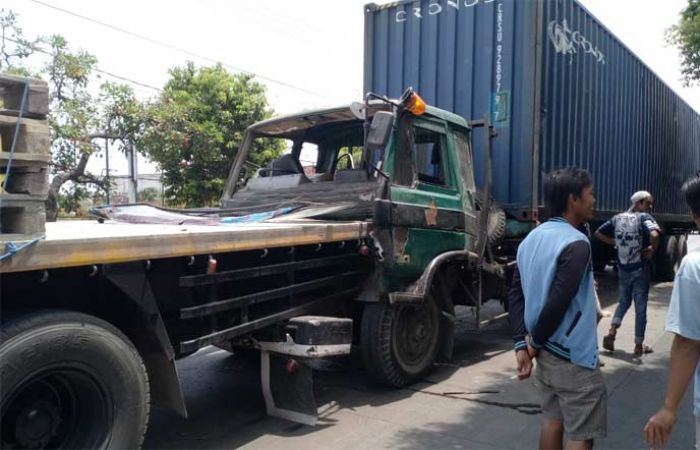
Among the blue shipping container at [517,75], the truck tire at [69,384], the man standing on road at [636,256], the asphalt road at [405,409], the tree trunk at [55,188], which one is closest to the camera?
the truck tire at [69,384]

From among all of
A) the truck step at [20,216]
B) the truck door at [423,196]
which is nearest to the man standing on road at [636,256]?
the truck door at [423,196]

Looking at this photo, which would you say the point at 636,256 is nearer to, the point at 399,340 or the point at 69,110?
the point at 399,340

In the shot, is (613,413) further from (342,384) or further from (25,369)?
(25,369)

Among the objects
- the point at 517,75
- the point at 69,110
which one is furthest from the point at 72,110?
the point at 517,75

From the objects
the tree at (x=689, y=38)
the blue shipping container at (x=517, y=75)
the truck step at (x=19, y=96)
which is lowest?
the truck step at (x=19, y=96)

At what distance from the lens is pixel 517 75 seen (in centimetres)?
639

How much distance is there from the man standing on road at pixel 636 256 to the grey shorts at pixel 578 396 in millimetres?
3610

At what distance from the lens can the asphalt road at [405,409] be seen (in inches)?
146

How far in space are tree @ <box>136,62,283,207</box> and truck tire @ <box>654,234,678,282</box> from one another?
9.28 metres

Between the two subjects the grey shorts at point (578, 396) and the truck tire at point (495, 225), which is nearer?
the grey shorts at point (578, 396)

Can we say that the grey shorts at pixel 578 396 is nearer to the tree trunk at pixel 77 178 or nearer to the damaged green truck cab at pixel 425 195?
the damaged green truck cab at pixel 425 195

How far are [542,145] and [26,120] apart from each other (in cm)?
552

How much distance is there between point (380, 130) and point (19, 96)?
236cm

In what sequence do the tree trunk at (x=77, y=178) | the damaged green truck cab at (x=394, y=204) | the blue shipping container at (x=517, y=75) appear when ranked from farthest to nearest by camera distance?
1. the tree trunk at (x=77, y=178)
2. the blue shipping container at (x=517, y=75)
3. the damaged green truck cab at (x=394, y=204)
